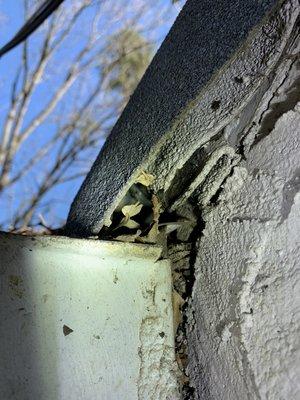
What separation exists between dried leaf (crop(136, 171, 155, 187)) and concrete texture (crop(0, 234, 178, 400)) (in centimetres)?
14

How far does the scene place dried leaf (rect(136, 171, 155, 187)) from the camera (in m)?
0.91

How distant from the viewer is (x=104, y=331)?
792mm

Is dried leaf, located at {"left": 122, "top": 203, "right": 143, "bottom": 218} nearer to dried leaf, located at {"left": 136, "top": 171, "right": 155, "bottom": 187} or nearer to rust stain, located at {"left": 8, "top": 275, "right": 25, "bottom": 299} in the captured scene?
dried leaf, located at {"left": 136, "top": 171, "right": 155, "bottom": 187}

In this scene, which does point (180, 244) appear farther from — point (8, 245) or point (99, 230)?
point (8, 245)

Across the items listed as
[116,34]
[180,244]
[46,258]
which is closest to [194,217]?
[180,244]

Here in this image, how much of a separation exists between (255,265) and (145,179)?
0.30 meters

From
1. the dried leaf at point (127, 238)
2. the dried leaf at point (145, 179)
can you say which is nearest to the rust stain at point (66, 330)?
the dried leaf at point (127, 238)

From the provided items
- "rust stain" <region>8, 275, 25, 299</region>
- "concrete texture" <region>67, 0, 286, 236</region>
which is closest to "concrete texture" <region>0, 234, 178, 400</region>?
"rust stain" <region>8, 275, 25, 299</region>

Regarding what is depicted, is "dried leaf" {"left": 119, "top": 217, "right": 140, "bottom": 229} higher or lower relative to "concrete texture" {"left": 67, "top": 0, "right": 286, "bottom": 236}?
lower

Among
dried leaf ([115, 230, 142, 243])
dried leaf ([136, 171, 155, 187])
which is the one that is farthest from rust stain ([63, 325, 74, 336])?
dried leaf ([136, 171, 155, 187])

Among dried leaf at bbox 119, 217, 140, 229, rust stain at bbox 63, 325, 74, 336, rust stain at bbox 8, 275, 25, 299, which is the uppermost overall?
dried leaf at bbox 119, 217, 140, 229

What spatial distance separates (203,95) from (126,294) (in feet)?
1.35

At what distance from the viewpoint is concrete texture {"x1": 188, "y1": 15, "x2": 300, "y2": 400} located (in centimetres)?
69

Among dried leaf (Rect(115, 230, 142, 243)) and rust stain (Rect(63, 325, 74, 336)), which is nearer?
rust stain (Rect(63, 325, 74, 336))
